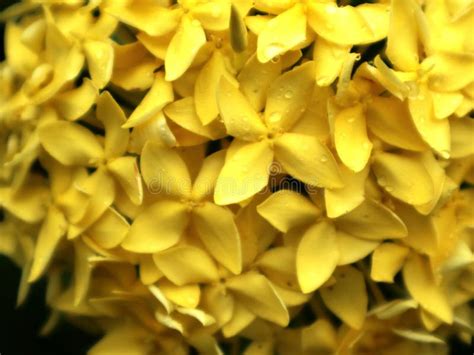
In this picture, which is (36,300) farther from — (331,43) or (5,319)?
(331,43)

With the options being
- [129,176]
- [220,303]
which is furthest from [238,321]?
[129,176]

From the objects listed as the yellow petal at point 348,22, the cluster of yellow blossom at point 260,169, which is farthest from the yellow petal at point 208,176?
the yellow petal at point 348,22

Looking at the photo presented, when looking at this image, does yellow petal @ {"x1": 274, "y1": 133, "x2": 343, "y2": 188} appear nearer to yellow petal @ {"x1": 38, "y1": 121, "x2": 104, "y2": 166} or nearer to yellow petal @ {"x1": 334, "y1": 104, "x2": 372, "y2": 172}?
yellow petal @ {"x1": 334, "y1": 104, "x2": 372, "y2": 172}

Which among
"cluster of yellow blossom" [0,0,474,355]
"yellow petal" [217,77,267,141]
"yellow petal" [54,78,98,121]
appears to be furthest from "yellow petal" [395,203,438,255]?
"yellow petal" [54,78,98,121]

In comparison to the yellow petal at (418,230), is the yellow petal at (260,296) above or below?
below

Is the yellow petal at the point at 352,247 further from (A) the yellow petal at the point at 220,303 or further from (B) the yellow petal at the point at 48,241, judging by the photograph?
(B) the yellow petal at the point at 48,241
